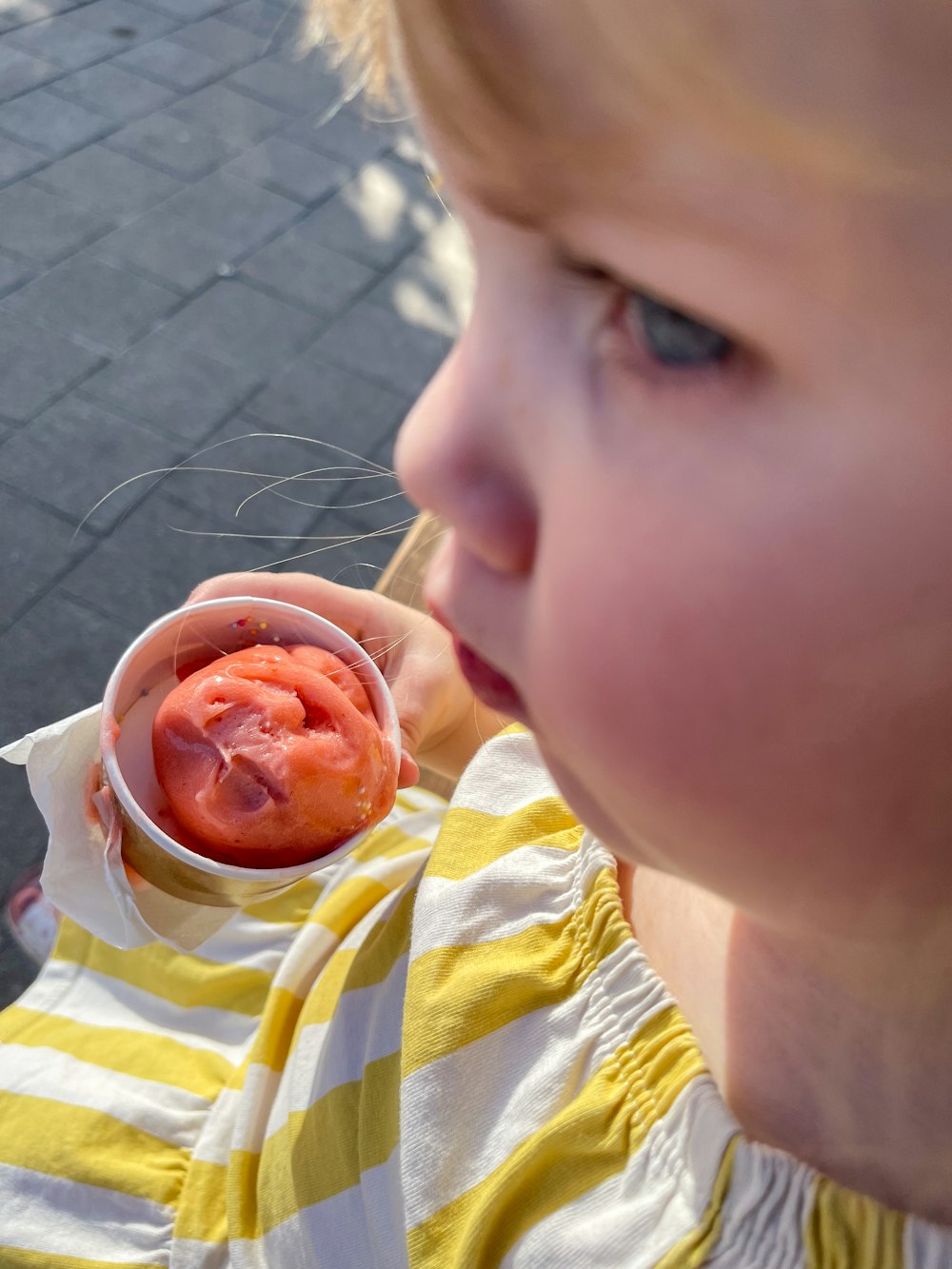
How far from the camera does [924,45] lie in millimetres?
331

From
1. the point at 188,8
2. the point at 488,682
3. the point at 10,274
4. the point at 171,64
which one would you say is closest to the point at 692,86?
the point at 488,682

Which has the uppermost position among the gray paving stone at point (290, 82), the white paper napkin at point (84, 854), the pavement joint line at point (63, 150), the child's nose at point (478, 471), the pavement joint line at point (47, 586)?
the child's nose at point (478, 471)

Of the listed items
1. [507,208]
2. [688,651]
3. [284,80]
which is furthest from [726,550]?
[284,80]

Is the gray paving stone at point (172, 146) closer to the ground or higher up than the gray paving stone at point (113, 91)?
closer to the ground

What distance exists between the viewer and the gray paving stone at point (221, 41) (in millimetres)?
3750

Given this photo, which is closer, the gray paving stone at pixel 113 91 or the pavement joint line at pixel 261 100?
the gray paving stone at pixel 113 91

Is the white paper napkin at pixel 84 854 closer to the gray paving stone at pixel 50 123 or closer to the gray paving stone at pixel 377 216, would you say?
the gray paving stone at pixel 377 216

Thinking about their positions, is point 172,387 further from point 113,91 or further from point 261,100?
point 261,100

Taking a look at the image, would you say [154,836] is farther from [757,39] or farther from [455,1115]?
[757,39]

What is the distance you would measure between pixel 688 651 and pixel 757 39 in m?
0.24

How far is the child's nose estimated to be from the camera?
530 millimetres

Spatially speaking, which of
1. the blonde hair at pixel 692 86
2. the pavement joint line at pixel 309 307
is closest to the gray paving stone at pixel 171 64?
the pavement joint line at pixel 309 307

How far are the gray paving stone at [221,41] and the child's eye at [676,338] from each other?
12.5 ft

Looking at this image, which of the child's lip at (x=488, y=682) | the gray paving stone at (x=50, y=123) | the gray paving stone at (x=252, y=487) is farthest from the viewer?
the gray paving stone at (x=50, y=123)
